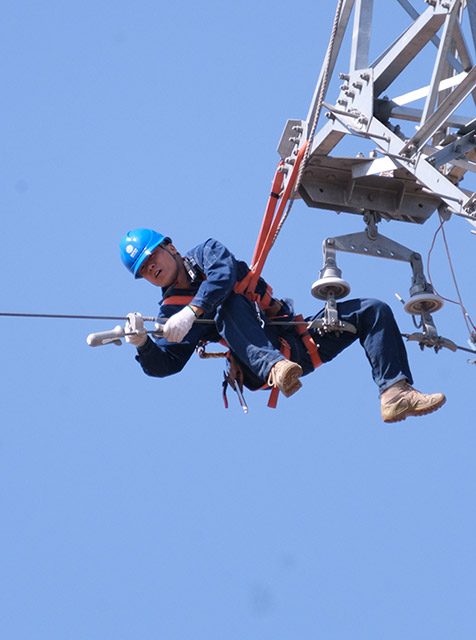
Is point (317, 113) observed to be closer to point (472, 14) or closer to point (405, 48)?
point (405, 48)

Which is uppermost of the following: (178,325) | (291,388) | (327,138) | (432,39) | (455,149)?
(432,39)

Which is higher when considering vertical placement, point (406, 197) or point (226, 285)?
point (406, 197)

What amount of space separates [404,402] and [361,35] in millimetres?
2844

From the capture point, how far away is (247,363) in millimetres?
9875

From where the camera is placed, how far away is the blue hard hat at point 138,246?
10414mm

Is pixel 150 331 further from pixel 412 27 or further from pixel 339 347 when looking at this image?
pixel 412 27

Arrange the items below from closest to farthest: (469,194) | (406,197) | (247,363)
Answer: (469,194), (247,363), (406,197)

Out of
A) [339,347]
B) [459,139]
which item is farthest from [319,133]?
[339,347]

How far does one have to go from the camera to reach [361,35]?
9.82m

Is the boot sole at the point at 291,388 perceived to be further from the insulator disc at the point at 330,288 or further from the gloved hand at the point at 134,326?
the gloved hand at the point at 134,326

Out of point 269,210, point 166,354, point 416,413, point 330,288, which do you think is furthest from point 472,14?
point 166,354

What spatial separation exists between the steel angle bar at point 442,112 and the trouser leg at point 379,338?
1.38 m

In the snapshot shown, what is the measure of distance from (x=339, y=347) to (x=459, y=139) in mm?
1928

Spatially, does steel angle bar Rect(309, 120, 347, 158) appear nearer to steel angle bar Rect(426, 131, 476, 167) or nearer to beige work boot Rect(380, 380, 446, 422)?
steel angle bar Rect(426, 131, 476, 167)
